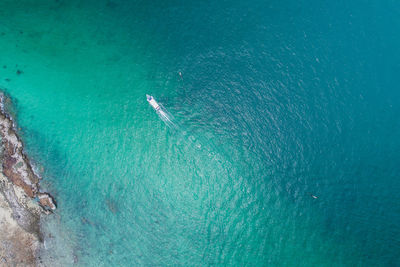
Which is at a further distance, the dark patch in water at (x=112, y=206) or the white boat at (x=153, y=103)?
the white boat at (x=153, y=103)

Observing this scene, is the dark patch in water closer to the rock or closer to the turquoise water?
the turquoise water

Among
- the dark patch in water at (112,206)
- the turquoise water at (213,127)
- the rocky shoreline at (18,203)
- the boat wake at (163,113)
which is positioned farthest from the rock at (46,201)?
the boat wake at (163,113)

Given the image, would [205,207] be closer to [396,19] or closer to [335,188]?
[335,188]

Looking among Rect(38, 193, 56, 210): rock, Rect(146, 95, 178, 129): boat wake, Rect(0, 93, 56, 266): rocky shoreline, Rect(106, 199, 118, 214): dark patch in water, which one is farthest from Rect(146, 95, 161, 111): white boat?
Rect(38, 193, 56, 210): rock

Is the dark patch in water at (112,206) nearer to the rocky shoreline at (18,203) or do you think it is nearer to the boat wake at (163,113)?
the rocky shoreline at (18,203)

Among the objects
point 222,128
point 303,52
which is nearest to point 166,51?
point 222,128
